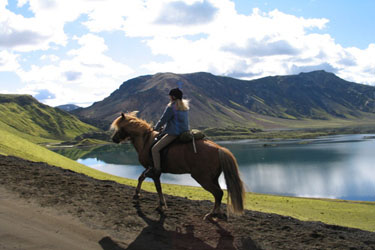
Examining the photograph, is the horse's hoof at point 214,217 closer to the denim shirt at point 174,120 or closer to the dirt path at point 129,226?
the dirt path at point 129,226

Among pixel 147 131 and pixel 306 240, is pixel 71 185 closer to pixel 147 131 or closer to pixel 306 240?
pixel 147 131

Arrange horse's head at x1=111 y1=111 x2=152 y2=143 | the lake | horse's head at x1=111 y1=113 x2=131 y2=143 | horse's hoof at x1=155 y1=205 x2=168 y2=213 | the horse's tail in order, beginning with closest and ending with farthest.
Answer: the horse's tail, horse's hoof at x1=155 y1=205 x2=168 y2=213, horse's head at x1=111 y1=111 x2=152 y2=143, horse's head at x1=111 y1=113 x2=131 y2=143, the lake

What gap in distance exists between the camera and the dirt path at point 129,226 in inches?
275

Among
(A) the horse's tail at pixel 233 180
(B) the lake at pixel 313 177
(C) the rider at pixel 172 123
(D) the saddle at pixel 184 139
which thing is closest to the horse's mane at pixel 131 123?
(C) the rider at pixel 172 123

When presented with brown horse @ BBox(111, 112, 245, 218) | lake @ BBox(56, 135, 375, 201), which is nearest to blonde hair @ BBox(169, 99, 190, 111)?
brown horse @ BBox(111, 112, 245, 218)

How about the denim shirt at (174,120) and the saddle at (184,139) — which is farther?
the denim shirt at (174,120)

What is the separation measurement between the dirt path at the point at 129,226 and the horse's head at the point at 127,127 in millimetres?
2307

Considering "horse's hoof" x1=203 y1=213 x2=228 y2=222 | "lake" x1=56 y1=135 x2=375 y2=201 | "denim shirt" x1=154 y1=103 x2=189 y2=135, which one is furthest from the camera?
"lake" x1=56 y1=135 x2=375 y2=201

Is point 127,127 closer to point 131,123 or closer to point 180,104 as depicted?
point 131,123

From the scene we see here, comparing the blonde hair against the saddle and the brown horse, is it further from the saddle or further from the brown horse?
the brown horse

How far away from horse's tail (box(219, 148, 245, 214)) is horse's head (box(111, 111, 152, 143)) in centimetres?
A: 334

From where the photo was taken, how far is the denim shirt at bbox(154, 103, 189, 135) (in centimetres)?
963

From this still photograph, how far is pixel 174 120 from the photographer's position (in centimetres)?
974

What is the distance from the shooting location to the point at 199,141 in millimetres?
9312
